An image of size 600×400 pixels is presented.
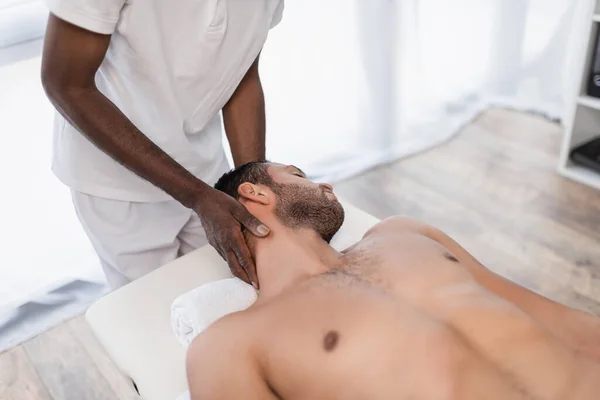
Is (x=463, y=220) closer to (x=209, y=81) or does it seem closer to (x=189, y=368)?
(x=209, y=81)

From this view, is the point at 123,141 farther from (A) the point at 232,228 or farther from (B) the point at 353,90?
(B) the point at 353,90

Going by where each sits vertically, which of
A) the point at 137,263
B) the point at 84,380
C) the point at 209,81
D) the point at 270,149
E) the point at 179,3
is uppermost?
the point at 179,3

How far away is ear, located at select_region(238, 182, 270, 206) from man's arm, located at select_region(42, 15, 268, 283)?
6 centimetres

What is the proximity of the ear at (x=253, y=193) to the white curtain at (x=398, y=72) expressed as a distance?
3.76ft

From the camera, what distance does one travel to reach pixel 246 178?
1.33 metres

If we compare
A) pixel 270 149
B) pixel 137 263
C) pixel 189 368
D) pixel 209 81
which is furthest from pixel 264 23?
pixel 270 149

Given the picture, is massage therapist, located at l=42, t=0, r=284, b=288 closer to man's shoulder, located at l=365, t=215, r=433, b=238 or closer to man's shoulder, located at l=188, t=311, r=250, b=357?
man's shoulder, located at l=188, t=311, r=250, b=357

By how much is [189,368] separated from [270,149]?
1543mm

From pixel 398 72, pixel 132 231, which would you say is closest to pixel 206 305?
pixel 132 231

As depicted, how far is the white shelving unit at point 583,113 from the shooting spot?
2344mm

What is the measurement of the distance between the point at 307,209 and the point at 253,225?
0.42ft

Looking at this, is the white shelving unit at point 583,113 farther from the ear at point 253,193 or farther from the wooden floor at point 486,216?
the ear at point 253,193

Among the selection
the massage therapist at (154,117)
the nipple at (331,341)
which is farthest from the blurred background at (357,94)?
the nipple at (331,341)

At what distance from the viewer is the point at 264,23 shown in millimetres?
1405
